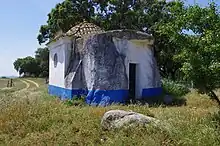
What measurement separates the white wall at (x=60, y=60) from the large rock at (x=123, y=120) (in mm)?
10070

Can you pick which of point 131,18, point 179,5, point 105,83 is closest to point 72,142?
point 179,5

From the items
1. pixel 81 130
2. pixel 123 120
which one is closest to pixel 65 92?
pixel 81 130

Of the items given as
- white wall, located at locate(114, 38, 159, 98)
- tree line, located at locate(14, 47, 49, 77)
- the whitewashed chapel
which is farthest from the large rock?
tree line, located at locate(14, 47, 49, 77)

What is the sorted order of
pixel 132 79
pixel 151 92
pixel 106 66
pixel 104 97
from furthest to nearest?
pixel 151 92, pixel 132 79, pixel 106 66, pixel 104 97

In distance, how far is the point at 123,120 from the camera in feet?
26.8

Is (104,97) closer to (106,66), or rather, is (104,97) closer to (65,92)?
(106,66)

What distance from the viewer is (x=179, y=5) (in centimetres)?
927

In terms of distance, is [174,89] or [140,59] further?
[174,89]

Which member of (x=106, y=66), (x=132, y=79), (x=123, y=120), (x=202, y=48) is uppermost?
(x=202, y=48)

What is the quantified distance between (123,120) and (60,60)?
11.7m

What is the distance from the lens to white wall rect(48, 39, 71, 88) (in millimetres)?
18047


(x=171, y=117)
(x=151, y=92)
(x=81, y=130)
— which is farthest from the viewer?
(x=151, y=92)

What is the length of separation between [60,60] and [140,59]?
4.96 m

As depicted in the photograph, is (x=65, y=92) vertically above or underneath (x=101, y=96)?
above
